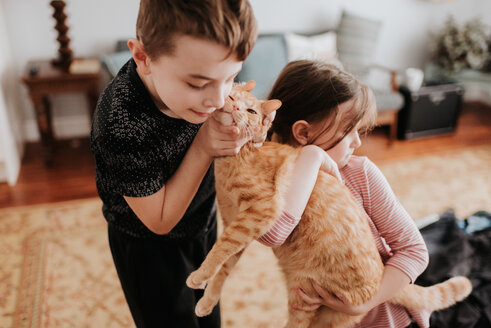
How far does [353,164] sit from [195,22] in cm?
60

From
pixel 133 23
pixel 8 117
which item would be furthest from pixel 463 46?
pixel 8 117

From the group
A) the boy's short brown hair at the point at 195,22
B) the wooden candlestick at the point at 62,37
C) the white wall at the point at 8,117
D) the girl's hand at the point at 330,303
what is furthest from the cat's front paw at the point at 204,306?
the wooden candlestick at the point at 62,37

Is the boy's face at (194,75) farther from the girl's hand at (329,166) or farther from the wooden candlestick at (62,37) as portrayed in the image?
the wooden candlestick at (62,37)

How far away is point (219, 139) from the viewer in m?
0.89

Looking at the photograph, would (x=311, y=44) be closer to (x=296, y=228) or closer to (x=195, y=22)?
(x=296, y=228)

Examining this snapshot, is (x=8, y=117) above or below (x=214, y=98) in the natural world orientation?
below

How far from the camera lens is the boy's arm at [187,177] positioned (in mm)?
885

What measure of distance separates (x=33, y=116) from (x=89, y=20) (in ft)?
3.45

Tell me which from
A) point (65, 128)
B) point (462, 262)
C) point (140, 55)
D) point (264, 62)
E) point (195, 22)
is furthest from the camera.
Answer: point (65, 128)

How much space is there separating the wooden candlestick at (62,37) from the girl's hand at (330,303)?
115 inches

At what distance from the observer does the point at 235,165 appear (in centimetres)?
97

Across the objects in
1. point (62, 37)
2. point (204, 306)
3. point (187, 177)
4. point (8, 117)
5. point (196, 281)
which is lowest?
point (8, 117)

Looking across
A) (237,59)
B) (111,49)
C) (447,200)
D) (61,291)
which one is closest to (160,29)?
(237,59)

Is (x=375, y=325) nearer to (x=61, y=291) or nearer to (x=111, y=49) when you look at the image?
(x=61, y=291)
